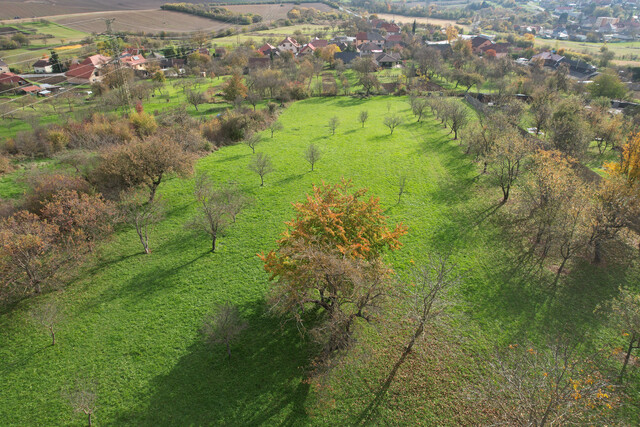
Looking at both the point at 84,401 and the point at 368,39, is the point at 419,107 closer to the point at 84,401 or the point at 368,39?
the point at 84,401

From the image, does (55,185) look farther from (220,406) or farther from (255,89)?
(255,89)

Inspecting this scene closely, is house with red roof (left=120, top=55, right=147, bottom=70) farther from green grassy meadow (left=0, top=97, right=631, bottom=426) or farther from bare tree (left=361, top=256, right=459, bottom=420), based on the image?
bare tree (left=361, top=256, right=459, bottom=420)

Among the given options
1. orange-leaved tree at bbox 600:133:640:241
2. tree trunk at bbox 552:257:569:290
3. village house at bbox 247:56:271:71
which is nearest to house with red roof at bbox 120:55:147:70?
village house at bbox 247:56:271:71

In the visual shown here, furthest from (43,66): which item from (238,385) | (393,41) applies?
(393,41)

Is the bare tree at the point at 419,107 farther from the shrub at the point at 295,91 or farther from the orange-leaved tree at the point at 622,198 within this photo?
the orange-leaved tree at the point at 622,198

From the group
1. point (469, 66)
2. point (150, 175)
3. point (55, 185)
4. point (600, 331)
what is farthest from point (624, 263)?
point (469, 66)

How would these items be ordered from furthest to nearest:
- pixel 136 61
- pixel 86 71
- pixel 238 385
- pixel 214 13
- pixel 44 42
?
pixel 214 13 < pixel 136 61 < pixel 44 42 < pixel 86 71 < pixel 238 385

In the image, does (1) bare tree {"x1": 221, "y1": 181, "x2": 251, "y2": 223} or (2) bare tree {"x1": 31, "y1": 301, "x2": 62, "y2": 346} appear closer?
(2) bare tree {"x1": 31, "y1": 301, "x2": 62, "y2": 346}

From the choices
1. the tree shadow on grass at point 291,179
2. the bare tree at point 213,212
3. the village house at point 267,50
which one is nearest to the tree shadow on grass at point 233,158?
the tree shadow on grass at point 291,179
